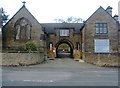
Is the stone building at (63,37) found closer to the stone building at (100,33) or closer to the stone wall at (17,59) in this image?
the stone building at (100,33)

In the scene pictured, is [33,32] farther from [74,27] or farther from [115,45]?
[115,45]

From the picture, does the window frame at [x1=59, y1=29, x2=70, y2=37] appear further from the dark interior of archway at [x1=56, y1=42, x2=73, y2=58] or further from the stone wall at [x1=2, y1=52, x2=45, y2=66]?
the stone wall at [x1=2, y1=52, x2=45, y2=66]

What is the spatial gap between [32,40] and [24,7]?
5.91 m

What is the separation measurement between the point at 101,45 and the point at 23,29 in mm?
13679

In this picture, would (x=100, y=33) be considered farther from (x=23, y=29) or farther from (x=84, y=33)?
(x=23, y=29)

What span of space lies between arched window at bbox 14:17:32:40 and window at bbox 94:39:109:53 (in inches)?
459

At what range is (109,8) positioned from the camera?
54.9 metres

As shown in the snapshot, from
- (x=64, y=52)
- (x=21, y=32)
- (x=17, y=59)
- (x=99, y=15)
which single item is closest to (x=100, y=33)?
(x=99, y=15)

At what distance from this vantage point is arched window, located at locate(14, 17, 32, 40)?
49.0 meters

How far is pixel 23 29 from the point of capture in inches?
1929

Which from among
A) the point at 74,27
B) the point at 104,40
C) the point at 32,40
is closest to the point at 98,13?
the point at 104,40

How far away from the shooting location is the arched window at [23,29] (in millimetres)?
49031

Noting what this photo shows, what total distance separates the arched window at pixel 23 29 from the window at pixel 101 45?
1166 centimetres

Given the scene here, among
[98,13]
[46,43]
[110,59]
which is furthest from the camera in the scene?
[46,43]
